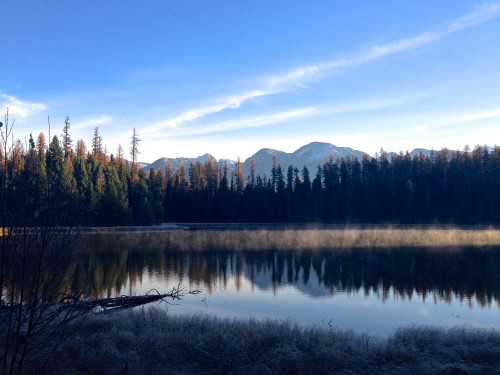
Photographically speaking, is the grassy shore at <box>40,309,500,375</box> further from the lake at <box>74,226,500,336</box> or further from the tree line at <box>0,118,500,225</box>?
the tree line at <box>0,118,500,225</box>

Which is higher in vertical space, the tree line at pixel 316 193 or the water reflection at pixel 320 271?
the tree line at pixel 316 193

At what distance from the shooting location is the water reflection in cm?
1720

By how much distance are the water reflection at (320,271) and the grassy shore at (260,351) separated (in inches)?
199

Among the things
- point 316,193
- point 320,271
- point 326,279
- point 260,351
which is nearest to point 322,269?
point 320,271

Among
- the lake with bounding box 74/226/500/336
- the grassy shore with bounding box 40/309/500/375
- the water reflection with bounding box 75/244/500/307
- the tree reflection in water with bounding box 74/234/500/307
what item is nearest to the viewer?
the grassy shore with bounding box 40/309/500/375

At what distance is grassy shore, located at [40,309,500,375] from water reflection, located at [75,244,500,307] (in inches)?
199

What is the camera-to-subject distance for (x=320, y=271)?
72.5 feet

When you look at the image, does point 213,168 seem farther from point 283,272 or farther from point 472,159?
point 283,272

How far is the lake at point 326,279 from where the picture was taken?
1348cm

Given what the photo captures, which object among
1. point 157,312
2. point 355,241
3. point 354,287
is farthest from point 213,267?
point 355,241

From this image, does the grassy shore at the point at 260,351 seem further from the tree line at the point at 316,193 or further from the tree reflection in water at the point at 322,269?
the tree line at the point at 316,193

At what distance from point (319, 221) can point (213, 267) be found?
179ft

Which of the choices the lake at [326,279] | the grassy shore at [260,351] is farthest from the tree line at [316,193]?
the grassy shore at [260,351]

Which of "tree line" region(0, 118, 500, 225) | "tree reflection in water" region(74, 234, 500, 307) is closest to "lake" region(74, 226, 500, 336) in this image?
"tree reflection in water" region(74, 234, 500, 307)
